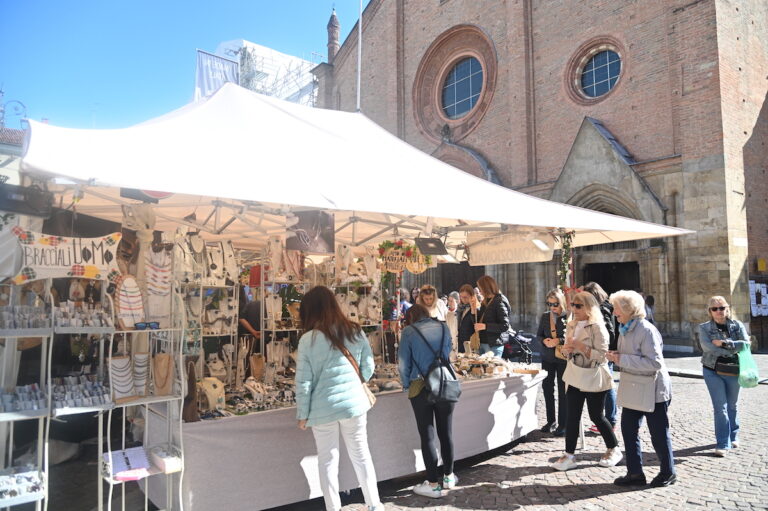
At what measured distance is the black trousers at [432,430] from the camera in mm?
4227

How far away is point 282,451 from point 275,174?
2176mm

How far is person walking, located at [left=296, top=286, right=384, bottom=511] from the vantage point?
141 inches

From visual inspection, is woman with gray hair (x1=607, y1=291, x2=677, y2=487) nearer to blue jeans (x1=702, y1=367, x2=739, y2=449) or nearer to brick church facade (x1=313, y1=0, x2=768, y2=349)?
blue jeans (x1=702, y1=367, x2=739, y2=449)

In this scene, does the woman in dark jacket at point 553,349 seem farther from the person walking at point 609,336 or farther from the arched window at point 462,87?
the arched window at point 462,87

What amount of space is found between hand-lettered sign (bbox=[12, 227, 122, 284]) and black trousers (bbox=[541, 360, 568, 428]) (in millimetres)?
4637

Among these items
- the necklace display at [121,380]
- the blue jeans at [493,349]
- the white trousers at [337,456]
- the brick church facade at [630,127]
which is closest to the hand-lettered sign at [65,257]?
the necklace display at [121,380]

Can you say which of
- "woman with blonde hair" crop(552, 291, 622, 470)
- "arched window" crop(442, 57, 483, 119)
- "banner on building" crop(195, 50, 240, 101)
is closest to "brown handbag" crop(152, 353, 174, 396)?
"woman with blonde hair" crop(552, 291, 622, 470)

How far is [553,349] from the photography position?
5.93 metres

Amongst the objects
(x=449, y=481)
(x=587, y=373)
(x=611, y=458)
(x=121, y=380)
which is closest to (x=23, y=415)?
(x=121, y=380)

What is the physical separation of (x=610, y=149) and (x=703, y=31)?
3243 millimetres

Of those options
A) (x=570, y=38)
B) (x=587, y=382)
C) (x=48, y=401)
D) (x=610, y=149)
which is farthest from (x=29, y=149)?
(x=570, y=38)

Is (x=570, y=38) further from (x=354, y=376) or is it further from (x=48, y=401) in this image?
(x=48, y=401)

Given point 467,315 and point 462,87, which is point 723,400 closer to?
point 467,315

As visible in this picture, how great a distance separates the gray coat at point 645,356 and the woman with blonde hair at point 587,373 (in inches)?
11.2
